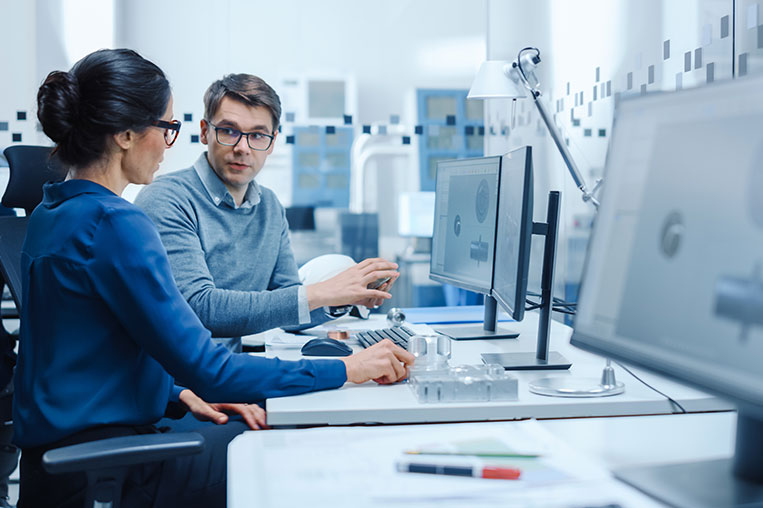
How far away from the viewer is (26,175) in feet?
6.47

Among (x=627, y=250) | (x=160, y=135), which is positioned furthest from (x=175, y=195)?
(x=627, y=250)

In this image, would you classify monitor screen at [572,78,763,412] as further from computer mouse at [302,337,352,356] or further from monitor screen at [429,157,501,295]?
monitor screen at [429,157,501,295]

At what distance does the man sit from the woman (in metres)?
0.46

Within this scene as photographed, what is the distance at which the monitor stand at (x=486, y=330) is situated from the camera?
200 cm

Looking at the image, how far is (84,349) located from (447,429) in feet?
2.03

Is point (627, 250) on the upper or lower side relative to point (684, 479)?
upper

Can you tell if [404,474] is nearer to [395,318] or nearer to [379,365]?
[379,365]

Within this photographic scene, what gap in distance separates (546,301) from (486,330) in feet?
1.79

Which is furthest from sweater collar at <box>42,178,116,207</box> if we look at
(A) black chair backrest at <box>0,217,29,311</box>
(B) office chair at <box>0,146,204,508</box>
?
(A) black chair backrest at <box>0,217,29,311</box>

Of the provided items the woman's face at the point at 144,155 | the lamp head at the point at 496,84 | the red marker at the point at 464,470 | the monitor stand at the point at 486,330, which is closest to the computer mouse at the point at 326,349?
the monitor stand at the point at 486,330

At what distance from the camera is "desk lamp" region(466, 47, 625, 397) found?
136 cm

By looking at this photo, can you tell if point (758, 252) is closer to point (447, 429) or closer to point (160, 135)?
point (447, 429)

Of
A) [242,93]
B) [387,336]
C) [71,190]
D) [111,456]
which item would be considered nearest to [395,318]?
[387,336]

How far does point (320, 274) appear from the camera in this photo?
2.48m
